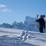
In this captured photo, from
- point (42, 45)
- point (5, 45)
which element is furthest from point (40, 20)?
point (5, 45)

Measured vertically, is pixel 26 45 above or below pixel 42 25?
below

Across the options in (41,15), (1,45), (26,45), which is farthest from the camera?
(41,15)

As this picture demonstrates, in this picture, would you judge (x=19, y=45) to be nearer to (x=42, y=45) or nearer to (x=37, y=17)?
(x=42, y=45)

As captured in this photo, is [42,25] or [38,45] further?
[42,25]

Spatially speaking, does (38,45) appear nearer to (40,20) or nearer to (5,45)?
(5,45)

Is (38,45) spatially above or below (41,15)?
below

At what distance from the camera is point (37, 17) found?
1351cm

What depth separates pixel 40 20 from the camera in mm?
13180

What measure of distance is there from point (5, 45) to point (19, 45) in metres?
0.50

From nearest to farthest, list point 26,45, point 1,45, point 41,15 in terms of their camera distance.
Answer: point 1,45 → point 26,45 → point 41,15

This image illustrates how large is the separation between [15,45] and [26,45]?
471mm

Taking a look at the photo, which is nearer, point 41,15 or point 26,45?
point 26,45

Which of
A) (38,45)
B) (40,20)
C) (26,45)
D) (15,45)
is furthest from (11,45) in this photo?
(40,20)

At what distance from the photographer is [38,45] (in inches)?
232
